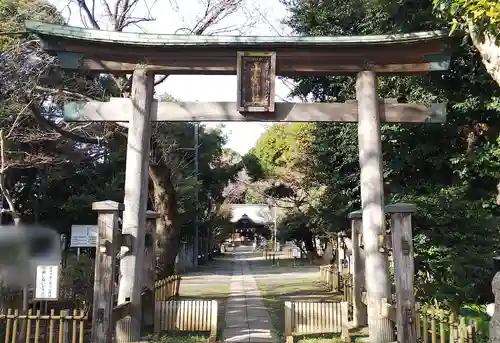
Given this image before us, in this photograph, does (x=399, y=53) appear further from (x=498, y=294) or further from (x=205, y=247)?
(x=205, y=247)

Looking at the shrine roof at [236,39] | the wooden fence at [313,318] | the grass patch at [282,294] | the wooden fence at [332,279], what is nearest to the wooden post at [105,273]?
the shrine roof at [236,39]

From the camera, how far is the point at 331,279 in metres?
16.3

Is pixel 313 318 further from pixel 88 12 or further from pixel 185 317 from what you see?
pixel 88 12

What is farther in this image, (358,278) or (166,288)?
(166,288)

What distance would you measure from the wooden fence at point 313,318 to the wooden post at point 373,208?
1.13 m

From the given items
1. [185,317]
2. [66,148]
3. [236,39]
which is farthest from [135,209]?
[66,148]

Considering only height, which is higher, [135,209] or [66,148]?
[66,148]

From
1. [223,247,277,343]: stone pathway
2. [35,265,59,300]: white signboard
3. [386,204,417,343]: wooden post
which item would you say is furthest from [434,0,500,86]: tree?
[35,265,59,300]: white signboard

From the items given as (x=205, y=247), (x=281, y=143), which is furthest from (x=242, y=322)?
(x=205, y=247)

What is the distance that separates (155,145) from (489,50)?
815 centimetres

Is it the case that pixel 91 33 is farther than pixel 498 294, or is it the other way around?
pixel 91 33

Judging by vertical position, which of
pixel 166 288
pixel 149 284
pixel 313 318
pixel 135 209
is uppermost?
pixel 135 209

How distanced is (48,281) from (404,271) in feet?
16.9

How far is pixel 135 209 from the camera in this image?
757 centimetres
